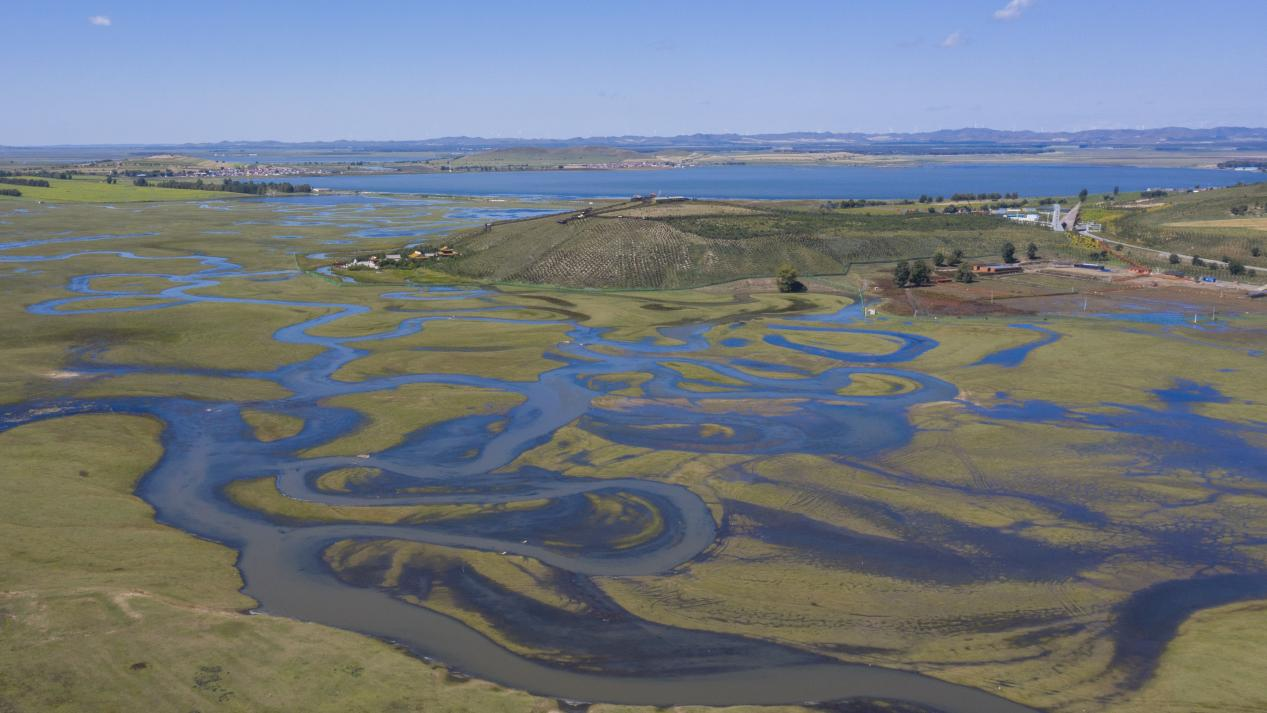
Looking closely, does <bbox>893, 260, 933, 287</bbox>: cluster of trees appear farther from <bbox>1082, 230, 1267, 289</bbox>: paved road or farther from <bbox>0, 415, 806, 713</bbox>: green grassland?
<bbox>0, 415, 806, 713</bbox>: green grassland

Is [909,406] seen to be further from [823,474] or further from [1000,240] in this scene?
[1000,240]

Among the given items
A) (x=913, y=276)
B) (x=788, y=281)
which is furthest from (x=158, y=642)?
(x=913, y=276)

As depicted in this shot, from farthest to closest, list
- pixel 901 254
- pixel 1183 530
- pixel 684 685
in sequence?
pixel 901 254 < pixel 1183 530 < pixel 684 685

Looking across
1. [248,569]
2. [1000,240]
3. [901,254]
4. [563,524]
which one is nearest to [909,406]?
[563,524]

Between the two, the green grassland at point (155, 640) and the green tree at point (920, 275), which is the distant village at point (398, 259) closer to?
the green tree at point (920, 275)

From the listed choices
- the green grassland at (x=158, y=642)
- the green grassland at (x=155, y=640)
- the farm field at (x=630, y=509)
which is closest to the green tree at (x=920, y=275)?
the farm field at (x=630, y=509)

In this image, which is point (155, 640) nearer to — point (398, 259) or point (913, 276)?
point (913, 276)
